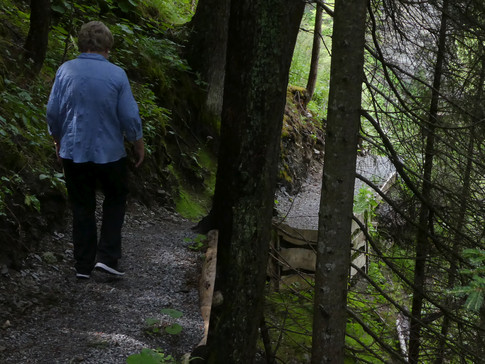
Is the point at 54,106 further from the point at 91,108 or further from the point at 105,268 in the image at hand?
the point at 105,268

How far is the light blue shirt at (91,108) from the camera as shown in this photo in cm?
448

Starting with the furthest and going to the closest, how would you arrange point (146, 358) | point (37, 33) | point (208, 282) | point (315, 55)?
point (315, 55) < point (37, 33) < point (208, 282) < point (146, 358)

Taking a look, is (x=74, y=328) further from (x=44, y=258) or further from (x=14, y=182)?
(x=14, y=182)

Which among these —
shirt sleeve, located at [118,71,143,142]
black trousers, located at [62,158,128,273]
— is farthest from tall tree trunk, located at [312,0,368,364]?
black trousers, located at [62,158,128,273]

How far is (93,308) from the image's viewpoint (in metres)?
4.38

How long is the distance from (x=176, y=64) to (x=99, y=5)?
1.95m

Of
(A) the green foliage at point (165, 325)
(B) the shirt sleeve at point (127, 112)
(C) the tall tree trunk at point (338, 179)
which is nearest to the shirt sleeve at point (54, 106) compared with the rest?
(B) the shirt sleeve at point (127, 112)

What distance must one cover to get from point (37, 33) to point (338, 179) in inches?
187

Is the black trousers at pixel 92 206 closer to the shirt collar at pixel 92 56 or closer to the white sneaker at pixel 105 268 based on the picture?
the white sneaker at pixel 105 268

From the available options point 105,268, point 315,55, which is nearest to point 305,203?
point 315,55

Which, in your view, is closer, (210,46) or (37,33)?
(37,33)

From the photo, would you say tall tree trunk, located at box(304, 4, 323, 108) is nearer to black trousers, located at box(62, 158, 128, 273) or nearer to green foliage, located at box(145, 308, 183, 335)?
black trousers, located at box(62, 158, 128, 273)

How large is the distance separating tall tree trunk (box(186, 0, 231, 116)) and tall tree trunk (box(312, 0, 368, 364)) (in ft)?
21.3

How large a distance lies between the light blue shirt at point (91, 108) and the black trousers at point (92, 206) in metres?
0.15
